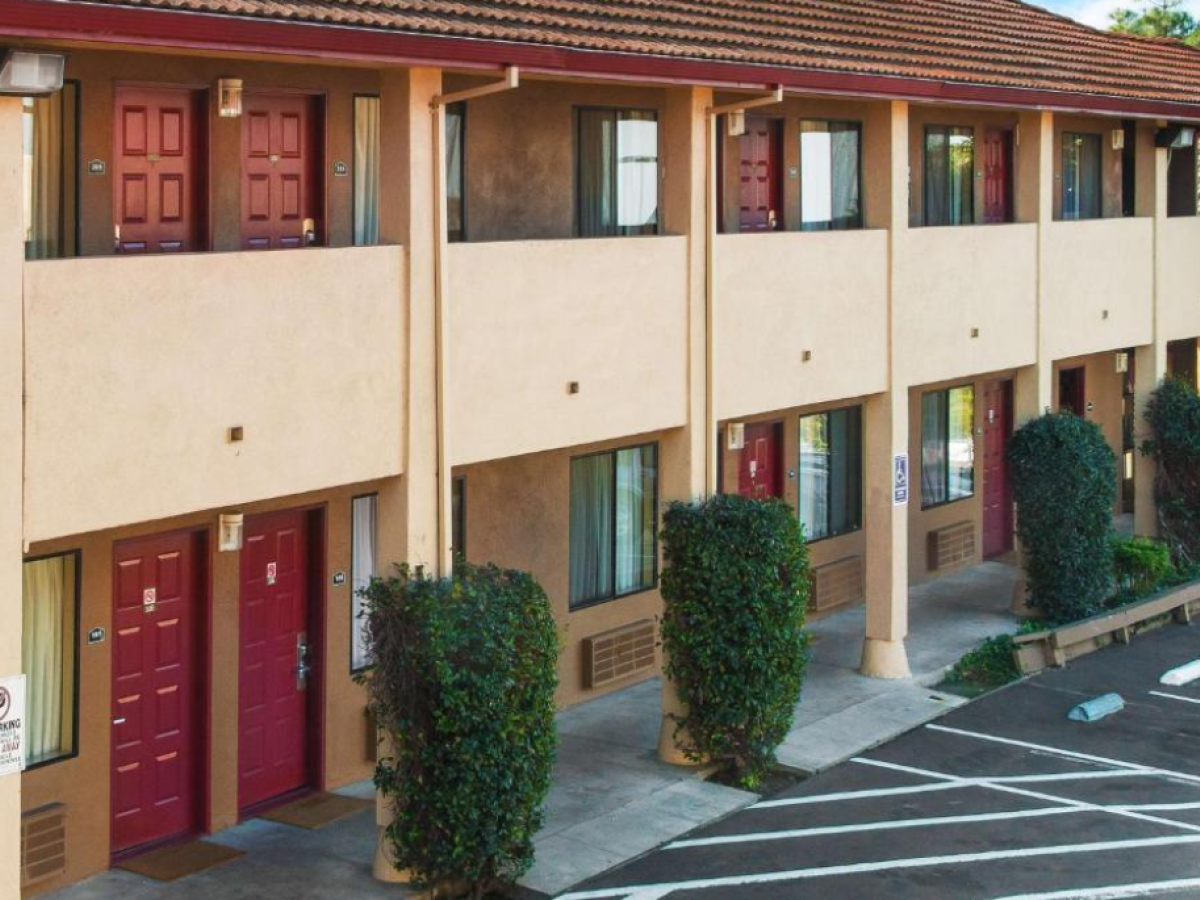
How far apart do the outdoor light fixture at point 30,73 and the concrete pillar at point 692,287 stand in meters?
6.96

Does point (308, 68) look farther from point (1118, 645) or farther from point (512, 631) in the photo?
point (1118, 645)

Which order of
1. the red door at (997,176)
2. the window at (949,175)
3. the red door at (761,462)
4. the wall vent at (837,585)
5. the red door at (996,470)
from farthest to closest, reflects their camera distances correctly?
the red door at (996,470) < the red door at (997,176) < the window at (949,175) < the wall vent at (837,585) < the red door at (761,462)

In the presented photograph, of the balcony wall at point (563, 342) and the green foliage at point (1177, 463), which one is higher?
the balcony wall at point (563, 342)

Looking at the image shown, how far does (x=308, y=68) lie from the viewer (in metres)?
14.8

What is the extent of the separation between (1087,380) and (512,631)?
17433 mm

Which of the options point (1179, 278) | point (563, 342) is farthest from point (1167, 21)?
point (563, 342)

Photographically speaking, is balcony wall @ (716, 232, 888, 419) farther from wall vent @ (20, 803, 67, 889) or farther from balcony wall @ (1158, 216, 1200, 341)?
balcony wall @ (1158, 216, 1200, 341)

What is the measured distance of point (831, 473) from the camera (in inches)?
916

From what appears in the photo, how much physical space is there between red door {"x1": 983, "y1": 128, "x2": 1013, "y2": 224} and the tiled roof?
1159mm

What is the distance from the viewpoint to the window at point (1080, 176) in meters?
26.0

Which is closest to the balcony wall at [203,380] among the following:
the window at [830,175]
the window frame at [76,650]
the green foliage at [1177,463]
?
the window frame at [76,650]

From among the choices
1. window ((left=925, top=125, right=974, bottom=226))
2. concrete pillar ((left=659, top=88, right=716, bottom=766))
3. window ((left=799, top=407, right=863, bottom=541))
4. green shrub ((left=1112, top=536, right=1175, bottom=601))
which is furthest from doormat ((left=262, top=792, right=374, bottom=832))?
green shrub ((left=1112, top=536, right=1175, bottom=601))

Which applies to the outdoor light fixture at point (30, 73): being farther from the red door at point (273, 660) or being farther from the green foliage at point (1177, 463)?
the green foliage at point (1177, 463)

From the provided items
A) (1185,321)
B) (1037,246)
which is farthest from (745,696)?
(1185,321)
